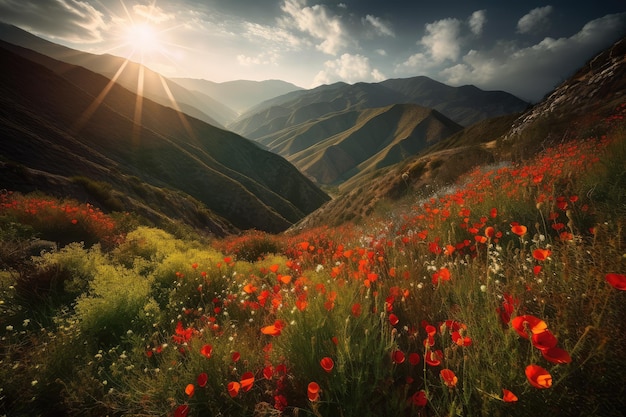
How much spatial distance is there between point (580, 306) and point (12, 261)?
6.83m

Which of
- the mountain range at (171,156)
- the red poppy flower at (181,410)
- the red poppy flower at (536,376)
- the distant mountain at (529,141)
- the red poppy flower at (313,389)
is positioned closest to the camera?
the red poppy flower at (536,376)

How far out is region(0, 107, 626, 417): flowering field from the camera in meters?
1.40

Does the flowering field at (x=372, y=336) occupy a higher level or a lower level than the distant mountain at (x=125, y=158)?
higher

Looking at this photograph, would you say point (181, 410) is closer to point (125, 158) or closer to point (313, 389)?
point (313, 389)

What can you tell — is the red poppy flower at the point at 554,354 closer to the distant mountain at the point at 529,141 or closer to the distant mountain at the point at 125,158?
the distant mountain at the point at 529,141

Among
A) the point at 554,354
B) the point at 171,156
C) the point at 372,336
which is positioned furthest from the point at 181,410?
the point at 171,156

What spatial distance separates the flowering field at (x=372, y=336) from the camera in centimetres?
140

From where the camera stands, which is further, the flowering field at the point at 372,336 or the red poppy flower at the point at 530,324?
the flowering field at the point at 372,336

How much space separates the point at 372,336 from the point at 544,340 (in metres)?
0.99

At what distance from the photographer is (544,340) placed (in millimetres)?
1122

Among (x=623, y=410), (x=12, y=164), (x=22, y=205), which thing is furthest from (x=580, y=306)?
(x=12, y=164)

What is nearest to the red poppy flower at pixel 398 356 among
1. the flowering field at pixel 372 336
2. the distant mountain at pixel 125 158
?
the flowering field at pixel 372 336

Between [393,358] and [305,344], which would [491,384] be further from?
[305,344]

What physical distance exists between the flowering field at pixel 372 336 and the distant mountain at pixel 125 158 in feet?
46.4
